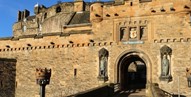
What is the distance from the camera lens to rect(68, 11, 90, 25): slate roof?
3151 centimetres

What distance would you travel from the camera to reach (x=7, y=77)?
2717 centimetres

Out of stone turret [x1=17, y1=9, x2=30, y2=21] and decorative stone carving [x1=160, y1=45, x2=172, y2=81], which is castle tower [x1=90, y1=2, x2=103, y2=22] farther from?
stone turret [x1=17, y1=9, x2=30, y2=21]

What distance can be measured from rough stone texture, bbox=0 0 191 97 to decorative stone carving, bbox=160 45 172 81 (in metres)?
0.26

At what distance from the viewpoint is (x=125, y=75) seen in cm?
2530

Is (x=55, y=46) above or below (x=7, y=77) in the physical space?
above

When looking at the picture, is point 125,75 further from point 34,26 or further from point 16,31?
point 16,31

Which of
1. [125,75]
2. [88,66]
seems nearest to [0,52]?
[88,66]

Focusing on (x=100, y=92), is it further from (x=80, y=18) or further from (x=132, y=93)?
(x=80, y=18)

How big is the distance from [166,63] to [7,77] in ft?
43.7

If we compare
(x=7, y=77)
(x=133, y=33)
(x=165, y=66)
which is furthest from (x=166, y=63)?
(x=7, y=77)

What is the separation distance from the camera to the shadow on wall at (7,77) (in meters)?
26.5

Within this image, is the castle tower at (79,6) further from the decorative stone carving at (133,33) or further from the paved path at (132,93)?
the paved path at (132,93)

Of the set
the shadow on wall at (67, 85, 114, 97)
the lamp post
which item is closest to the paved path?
the shadow on wall at (67, 85, 114, 97)

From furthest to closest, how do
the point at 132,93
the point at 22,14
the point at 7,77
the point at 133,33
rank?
the point at 22,14 → the point at 7,77 → the point at 133,33 → the point at 132,93
